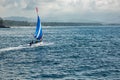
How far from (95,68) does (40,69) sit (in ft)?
27.8

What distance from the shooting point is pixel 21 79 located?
133 feet

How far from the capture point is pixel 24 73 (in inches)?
1759

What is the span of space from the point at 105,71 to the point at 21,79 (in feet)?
42.9

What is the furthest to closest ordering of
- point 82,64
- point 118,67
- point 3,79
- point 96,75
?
1. point 82,64
2. point 118,67
3. point 96,75
4. point 3,79

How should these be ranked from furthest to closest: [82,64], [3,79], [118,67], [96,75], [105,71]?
[82,64] < [118,67] < [105,71] < [96,75] < [3,79]

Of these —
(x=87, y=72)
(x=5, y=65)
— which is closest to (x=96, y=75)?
(x=87, y=72)

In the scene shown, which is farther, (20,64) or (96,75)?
(20,64)

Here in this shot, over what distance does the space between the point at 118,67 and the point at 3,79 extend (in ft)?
62.7

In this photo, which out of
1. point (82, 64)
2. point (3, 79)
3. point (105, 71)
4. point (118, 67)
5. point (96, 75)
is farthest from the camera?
point (82, 64)

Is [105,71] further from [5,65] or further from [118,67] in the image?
[5,65]

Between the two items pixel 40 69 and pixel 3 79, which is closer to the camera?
pixel 3 79

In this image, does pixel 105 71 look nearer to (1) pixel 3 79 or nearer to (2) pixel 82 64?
(2) pixel 82 64

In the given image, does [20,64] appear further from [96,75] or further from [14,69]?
[96,75]

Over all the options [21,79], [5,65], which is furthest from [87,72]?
[5,65]
